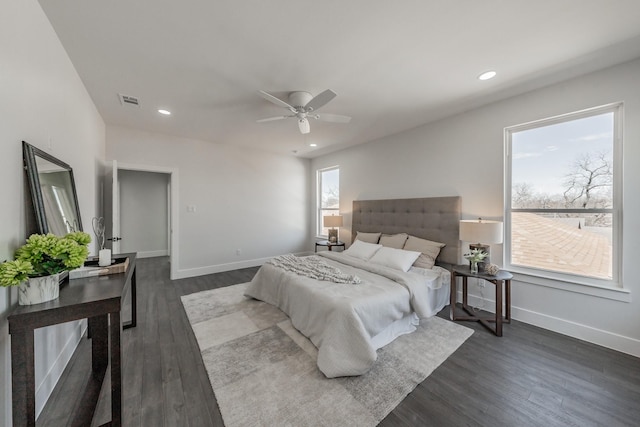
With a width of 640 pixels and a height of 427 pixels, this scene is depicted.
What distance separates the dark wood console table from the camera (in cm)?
114

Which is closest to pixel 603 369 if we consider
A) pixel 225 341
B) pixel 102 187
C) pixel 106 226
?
pixel 225 341

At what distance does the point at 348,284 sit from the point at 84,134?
3.42 metres

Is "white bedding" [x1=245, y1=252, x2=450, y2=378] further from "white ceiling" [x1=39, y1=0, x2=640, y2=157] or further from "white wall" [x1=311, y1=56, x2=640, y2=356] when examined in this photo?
"white ceiling" [x1=39, y1=0, x2=640, y2=157]

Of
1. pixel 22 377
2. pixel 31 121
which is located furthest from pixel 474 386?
pixel 31 121

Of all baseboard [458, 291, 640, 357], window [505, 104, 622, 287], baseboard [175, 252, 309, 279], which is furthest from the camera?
baseboard [175, 252, 309, 279]

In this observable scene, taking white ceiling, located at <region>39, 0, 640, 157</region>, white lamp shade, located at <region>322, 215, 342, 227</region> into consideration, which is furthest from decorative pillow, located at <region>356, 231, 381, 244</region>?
white ceiling, located at <region>39, 0, 640, 157</region>

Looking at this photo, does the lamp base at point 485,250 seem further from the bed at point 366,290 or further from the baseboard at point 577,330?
the baseboard at point 577,330

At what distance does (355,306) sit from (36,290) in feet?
6.73

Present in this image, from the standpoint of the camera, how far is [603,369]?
1935mm

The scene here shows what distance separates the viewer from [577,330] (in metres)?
2.39

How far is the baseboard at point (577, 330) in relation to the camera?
214 cm

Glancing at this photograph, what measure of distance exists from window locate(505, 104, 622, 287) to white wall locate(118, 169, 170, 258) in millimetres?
7680

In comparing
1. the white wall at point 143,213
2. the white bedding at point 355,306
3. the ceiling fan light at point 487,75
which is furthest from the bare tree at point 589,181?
the white wall at point 143,213

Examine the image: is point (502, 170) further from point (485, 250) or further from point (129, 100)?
point (129, 100)
